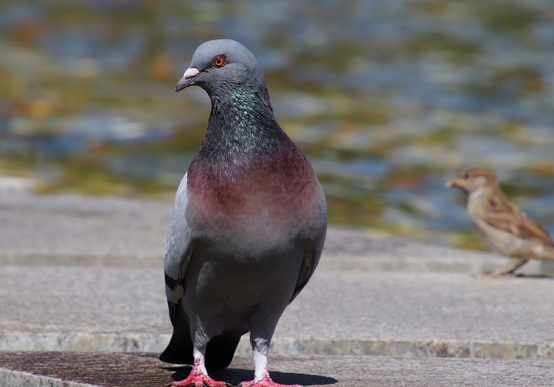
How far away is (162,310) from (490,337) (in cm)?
173

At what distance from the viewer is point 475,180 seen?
25.9ft

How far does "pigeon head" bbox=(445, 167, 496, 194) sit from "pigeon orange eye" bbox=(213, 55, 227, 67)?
14.0 ft

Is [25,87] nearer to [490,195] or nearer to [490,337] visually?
[490,195]

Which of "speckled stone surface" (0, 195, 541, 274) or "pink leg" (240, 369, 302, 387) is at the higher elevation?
"speckled stone surface" (0, 195, 541, 274)

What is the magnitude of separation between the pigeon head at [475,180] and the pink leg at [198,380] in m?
4.27

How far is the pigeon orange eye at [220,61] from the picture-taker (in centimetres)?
395

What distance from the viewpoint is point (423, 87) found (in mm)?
16672

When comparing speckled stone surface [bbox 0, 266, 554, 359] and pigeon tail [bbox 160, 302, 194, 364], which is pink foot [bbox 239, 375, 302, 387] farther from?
speckled stone surface [bbox 0, 266, 554, 359]

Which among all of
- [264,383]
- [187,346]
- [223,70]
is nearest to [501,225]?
[187,346]

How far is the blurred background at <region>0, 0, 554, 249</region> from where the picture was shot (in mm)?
11891

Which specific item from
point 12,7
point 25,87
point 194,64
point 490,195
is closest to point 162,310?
point 194,64

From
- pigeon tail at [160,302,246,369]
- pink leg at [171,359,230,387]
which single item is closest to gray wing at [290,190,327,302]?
pigeon tail at [160,302,246,369]

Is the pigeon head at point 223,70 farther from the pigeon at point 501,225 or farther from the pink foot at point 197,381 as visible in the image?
the pigeon at point 501,225

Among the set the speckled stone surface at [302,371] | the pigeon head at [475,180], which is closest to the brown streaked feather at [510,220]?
the pigeon head at [475,180]
